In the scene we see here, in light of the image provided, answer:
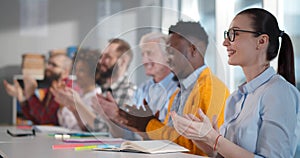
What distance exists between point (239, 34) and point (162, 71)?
21.9 inches

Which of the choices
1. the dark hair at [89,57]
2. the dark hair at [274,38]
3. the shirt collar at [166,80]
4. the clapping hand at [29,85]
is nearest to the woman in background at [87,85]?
the dark hair at [89,57]

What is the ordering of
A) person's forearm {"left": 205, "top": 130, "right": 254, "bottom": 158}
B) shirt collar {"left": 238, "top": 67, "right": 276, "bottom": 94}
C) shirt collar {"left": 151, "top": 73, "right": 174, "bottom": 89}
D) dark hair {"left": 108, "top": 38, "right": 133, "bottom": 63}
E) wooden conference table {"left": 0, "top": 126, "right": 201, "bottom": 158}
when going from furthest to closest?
shirt collar {"left": 151, "top": 73, "right": 174, "bottom": 89}
dark hair {"left": 108, "top": 38, "right": 133, "bottom": 63}
shirt collar {"left": 238, "top": 67, "right": 276, "bottom": 94}
person's forearm {"left": 205, "top": 130, "right": 254, "bottom": 158}
wooden conference table {"left": 0, "top": 126, "right": 201, "bottom": 158}

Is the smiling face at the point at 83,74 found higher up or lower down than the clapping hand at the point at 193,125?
higher up

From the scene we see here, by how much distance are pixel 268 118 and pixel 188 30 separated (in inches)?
18.4

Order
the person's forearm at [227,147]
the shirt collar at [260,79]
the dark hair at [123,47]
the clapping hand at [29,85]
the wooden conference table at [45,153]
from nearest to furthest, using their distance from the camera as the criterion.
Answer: the wooden conference table at [45,153], the person's forearm at [227,147], the shirt collar at [260,79], the dark hair at [123,47], the clapping hand at [29,85]

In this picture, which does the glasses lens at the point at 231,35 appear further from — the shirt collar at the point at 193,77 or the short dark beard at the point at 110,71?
the short dark beard at the point at 110,71

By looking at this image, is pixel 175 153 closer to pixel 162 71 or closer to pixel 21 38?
pixel 162 71

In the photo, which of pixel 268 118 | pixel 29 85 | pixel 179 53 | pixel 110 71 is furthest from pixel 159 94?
pixel 29 85

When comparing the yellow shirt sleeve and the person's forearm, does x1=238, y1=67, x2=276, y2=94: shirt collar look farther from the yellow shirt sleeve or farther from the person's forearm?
the person's forearm

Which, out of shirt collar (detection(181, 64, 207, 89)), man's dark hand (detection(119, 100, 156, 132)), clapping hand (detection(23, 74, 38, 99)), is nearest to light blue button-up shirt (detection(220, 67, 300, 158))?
shirt collar (detection(181, 64, 207, 89))

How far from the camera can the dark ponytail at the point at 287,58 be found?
2105mm

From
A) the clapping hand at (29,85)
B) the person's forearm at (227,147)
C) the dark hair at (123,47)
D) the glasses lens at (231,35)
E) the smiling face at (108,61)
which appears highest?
the glasses lens at (231,35)

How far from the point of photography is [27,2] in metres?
4.99

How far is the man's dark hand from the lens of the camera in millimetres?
1966
